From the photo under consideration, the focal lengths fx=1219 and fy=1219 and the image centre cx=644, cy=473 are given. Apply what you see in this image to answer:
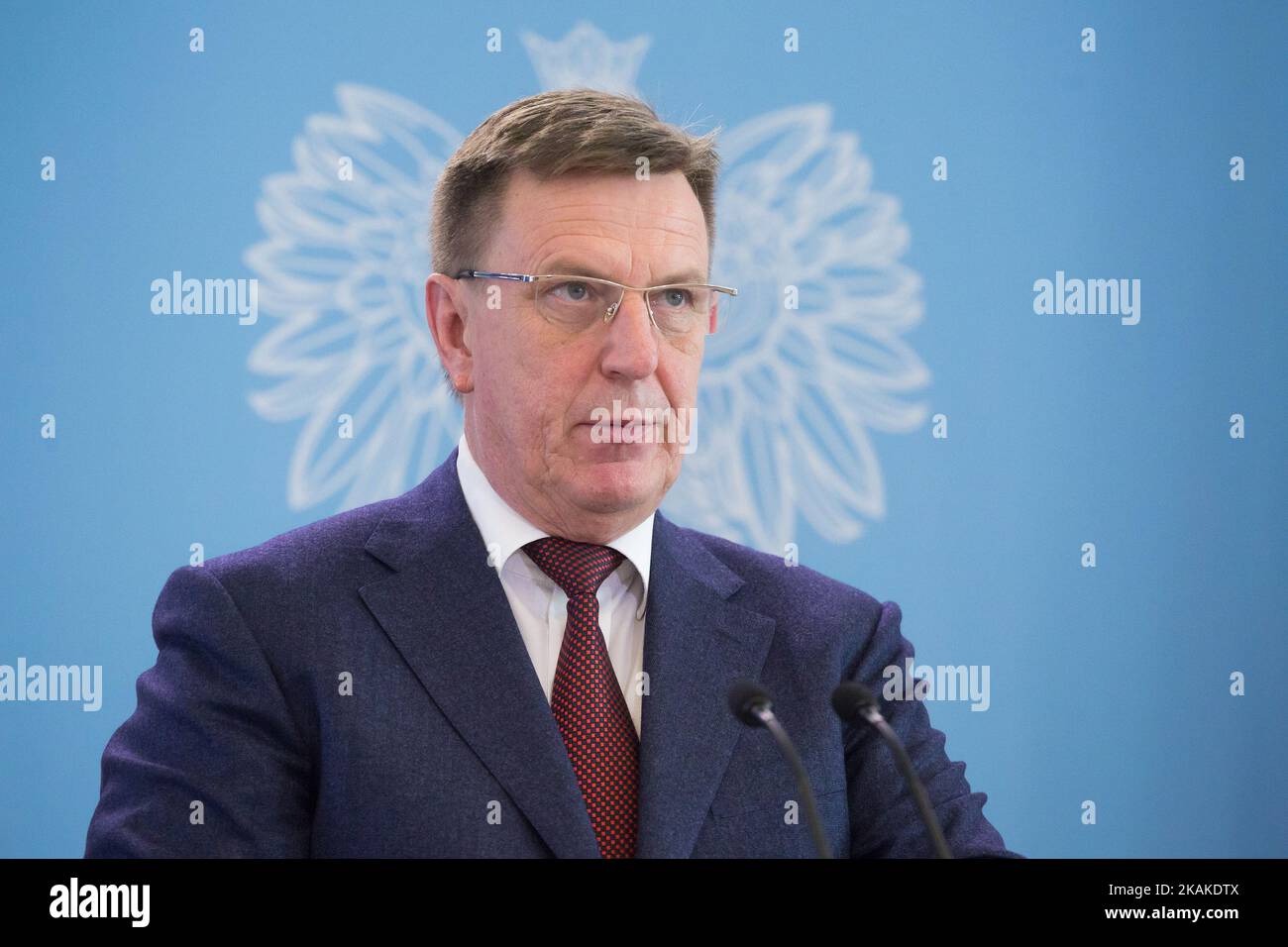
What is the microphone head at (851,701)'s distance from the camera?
119cm

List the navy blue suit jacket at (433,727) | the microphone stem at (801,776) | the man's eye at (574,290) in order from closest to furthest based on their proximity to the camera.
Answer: the microphone stem at (801,776), the navy blue suit jacket at (433,727), the man's eye at (574,290)

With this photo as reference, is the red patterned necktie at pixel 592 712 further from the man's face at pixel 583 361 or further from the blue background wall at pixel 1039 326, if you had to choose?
the blue background wall at pixel 1039 326

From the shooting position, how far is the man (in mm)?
1529

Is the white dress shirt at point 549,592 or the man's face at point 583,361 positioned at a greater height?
the man's face at point 583,361

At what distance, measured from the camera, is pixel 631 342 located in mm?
1720

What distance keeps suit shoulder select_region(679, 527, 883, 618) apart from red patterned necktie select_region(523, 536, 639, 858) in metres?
0.29

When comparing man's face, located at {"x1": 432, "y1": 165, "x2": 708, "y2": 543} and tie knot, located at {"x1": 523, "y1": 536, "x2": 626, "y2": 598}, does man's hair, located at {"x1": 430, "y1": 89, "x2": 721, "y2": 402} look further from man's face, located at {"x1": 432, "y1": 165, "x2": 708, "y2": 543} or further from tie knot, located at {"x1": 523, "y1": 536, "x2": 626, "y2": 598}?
tie knot, located at {"x1": 523, "y1": 536, "x2": 626, "y2": 598}

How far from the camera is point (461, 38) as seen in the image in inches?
100

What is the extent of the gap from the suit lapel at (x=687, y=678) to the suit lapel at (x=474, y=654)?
0.34 ft

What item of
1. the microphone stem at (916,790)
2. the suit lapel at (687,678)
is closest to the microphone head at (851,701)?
the microphone stem at (916,790)

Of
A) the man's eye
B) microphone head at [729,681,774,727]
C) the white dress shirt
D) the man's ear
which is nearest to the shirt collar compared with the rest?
the white dress shirt

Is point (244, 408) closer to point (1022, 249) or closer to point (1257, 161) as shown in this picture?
point (1022, 249)
